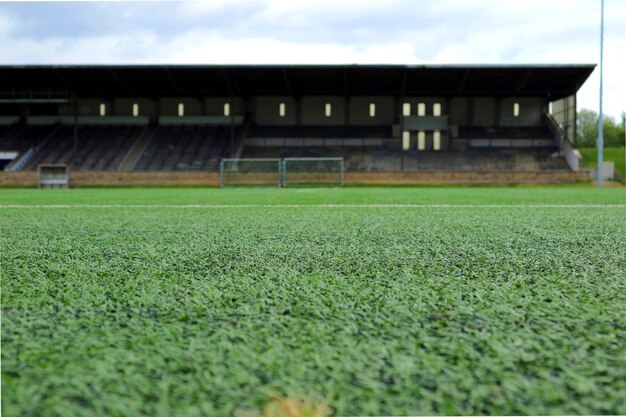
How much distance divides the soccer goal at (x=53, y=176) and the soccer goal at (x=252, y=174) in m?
6.60

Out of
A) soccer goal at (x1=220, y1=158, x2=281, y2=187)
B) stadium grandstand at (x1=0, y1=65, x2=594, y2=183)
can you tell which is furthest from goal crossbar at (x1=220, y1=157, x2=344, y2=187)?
stadium grandstand at (x1=0, y1=65, x2=594, y2=183)

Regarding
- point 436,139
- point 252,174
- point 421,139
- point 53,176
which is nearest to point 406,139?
point 421,139

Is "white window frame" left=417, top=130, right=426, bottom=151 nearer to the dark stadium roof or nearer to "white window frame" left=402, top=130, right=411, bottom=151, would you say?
"white window frame" left=402, top=130, right=411, bottom=151

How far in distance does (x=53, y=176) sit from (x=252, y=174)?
855 cm

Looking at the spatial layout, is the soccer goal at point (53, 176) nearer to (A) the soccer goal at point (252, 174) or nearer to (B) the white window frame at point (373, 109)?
(A) the soccer goal at point (252, 174)

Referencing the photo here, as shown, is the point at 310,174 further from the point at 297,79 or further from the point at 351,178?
the point at 297,79

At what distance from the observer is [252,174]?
70.1 ft

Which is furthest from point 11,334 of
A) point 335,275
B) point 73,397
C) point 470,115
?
point 470,115

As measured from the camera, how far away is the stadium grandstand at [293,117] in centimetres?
2594

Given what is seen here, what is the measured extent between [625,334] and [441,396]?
47cm

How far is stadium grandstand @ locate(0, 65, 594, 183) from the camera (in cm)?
2594

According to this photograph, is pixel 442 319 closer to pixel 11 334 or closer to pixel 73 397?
pixel 73 397

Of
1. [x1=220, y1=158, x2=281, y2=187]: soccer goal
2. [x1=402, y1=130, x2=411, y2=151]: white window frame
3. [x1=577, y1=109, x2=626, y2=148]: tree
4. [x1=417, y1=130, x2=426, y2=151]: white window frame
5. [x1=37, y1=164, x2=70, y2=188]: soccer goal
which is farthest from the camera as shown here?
[x1=577, y1=109, x2=626, y2=148]: tree

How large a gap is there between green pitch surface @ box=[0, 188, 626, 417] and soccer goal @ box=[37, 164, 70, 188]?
2230cm
